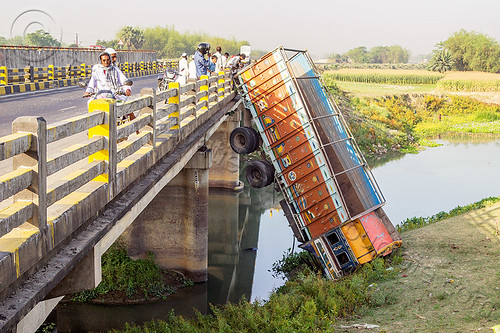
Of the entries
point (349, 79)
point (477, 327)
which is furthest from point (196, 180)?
point (349, 79)

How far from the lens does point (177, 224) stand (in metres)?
14.1

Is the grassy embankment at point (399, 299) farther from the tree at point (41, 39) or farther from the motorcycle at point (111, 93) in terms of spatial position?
the tree at point (41, 39)

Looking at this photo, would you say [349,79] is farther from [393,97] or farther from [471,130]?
[471,130]

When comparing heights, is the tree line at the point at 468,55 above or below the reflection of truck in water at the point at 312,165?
above

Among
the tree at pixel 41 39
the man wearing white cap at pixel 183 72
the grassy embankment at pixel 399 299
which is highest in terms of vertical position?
the tree at pixel 41 39

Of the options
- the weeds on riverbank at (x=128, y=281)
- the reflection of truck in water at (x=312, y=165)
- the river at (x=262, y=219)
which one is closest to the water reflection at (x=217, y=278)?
the river at (x=262, y=219)

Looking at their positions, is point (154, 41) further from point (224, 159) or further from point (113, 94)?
point (113, 94)

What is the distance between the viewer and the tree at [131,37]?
8531 cm

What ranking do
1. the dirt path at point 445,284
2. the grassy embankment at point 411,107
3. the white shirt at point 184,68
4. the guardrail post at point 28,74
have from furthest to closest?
the grassy embankment at point 411,107, the guardrail post at point 28,74, the white shirt at point 184,68, the dirt path at point 445,284

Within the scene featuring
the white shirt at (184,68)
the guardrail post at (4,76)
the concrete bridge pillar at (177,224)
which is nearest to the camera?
the concrete bridge pillar at (177,224)

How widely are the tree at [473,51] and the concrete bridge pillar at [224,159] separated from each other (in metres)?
64.2

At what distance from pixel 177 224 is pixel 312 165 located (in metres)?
3.71

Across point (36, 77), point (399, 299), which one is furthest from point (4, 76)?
point (399, 299)

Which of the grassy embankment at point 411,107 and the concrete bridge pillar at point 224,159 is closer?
the concrete bridge pillar at point 224,159
